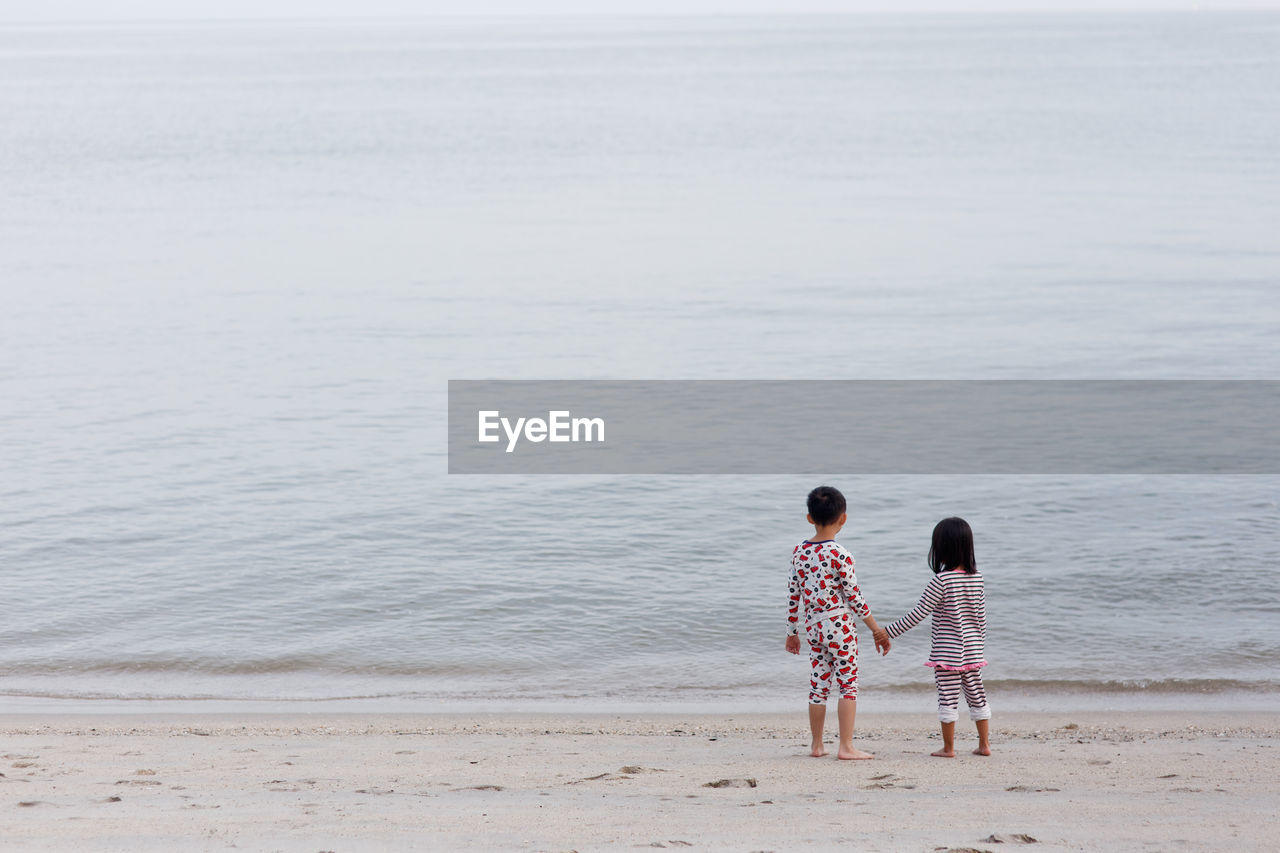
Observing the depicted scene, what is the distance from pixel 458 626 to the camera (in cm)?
1061

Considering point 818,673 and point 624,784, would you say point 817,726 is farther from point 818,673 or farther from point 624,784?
point 624,784

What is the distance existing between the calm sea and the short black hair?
2772mm

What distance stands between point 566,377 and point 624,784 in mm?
12870

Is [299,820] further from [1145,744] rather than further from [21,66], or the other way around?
[21,66]

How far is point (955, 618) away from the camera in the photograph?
680cm

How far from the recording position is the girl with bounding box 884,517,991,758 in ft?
22.1

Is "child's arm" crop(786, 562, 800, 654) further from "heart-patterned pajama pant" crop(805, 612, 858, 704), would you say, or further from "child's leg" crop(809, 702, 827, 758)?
"child's leg" crop(809, 702, 827, 758)

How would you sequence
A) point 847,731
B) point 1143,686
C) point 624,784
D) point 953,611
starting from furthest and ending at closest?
1. point 1143,686
2. point 847,731
3. point 953,611
4. point 624,784

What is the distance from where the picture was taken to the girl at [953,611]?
6.74m

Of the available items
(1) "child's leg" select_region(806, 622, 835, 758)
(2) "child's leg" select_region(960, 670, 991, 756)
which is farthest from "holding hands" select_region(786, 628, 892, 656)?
(2) "child's leg" select_region(960, 670, 991, 756)

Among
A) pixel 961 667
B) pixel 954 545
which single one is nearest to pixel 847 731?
pixel 961 667

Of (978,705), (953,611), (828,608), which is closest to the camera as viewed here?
(828,608)

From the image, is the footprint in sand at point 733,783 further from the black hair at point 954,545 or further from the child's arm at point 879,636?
the black hair at point 954,545

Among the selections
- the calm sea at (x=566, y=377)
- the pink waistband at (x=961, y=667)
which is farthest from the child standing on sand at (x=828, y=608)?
the calm sea at (x=566, y=377)
